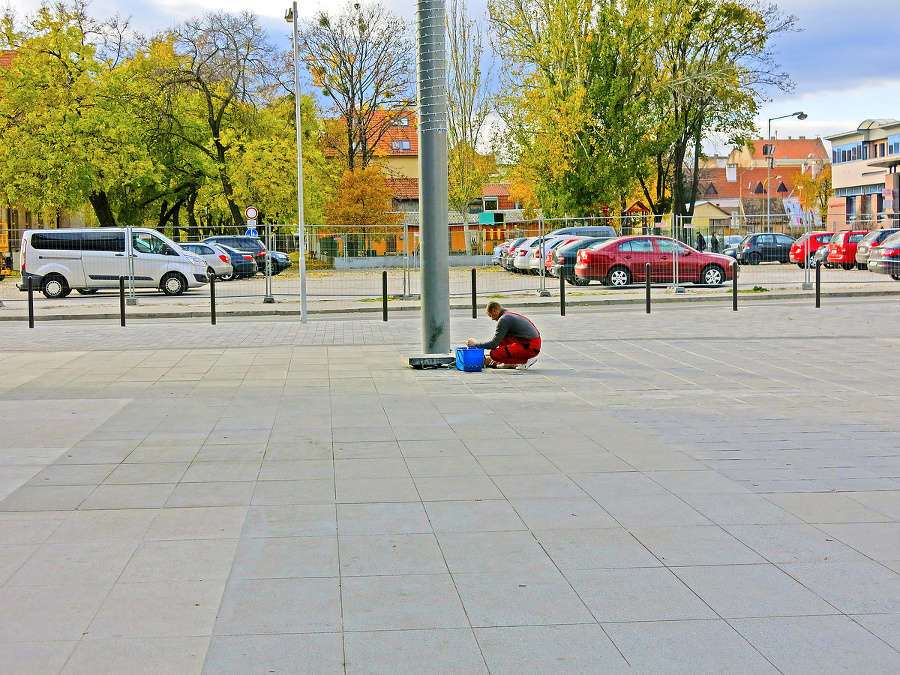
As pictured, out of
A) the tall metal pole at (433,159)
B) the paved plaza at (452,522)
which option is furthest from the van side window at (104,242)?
the tall metal pole at (433,159)

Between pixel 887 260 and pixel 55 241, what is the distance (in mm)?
24882

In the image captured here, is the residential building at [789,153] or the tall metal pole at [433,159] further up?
the residential building at [789,153]

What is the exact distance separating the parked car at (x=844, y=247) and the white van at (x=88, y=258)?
24.3 m

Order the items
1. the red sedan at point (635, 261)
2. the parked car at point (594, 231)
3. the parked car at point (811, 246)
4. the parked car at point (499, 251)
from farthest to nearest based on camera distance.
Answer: the parked car at point (499, 251), the parked car at point (811, 246), the parked car at point (594, 231), the red sedan at point (635, 261)

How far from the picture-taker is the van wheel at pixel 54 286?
88.6ft

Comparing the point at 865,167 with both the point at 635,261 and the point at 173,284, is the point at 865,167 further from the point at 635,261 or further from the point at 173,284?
the point at 173,284

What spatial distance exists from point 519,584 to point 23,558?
8.40 ft

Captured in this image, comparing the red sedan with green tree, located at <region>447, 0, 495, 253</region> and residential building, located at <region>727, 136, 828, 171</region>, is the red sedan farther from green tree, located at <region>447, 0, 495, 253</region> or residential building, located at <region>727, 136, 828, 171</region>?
residential building, located at <region>727, 136, 828, 171</region>

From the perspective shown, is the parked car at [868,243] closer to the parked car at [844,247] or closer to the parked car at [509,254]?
the parked car at [844,247]

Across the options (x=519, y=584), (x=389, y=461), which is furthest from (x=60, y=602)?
(x=389, y=461)

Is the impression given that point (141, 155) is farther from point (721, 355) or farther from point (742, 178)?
point (742, 178)

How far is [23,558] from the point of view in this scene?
4.96 metres

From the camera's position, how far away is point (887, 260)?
30078 millimetres

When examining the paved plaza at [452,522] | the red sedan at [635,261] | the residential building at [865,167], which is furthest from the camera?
the residential building at [865,167]
